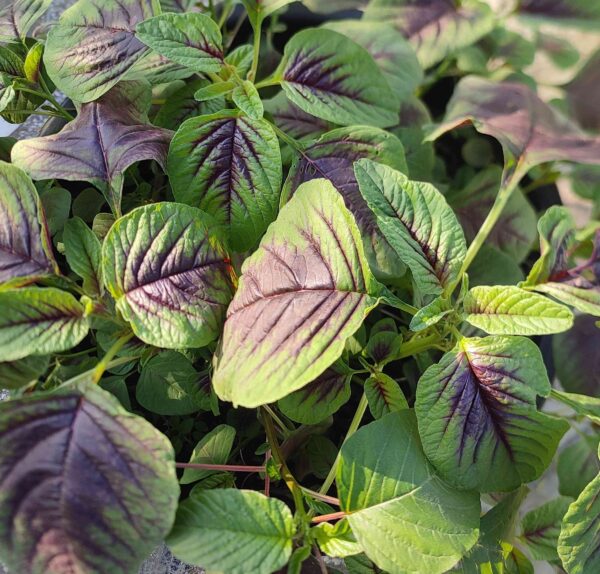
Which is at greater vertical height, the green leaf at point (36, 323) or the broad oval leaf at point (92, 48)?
the broad oval leaf at point (92, 48)

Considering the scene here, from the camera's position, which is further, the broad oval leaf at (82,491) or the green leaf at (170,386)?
the green leaf at (170,386)

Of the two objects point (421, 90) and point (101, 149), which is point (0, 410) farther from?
point (421, 90)

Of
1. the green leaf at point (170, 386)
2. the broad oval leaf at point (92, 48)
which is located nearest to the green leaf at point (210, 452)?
the green leaf at point (170, 386)

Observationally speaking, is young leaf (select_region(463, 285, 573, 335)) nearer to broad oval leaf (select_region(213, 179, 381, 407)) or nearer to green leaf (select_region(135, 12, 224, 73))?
broad oval leaf (select_region(213, 179, 381, 407))

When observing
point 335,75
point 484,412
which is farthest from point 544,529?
point 335,75

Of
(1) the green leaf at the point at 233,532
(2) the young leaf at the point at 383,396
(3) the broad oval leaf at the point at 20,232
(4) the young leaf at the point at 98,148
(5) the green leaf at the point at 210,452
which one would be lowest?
(5) the green leaf at the point at 210,452

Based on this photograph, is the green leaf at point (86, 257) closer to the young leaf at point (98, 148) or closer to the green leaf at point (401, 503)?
the young leaf at point (98, 148)
